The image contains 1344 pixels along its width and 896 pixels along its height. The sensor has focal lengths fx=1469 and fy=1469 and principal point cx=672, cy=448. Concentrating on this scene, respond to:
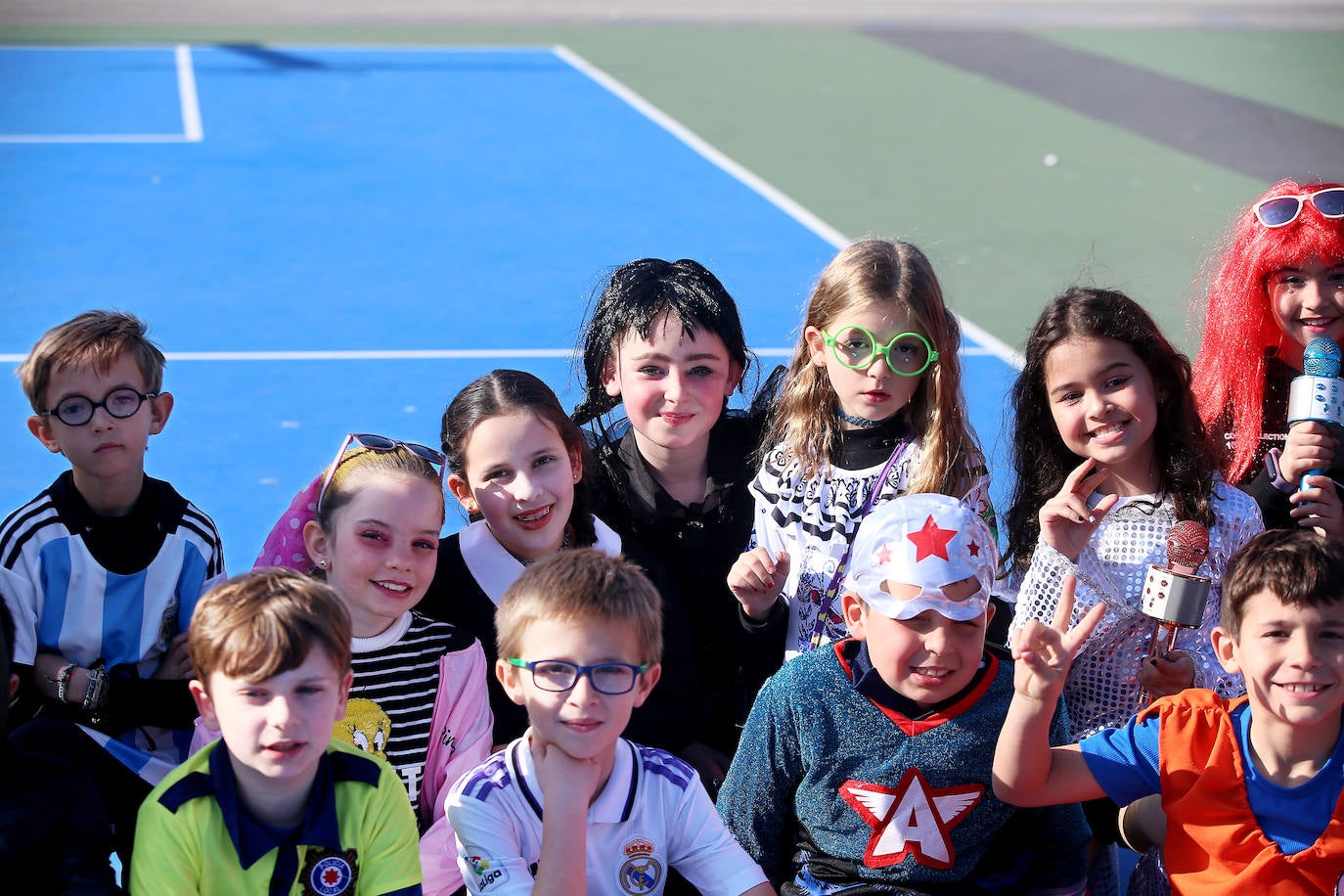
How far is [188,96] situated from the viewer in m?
13.5

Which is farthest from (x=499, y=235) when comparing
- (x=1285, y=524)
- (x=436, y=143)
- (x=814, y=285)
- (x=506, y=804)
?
(x=506, y=804)

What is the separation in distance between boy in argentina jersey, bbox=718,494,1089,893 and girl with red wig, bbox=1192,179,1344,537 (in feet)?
3.96

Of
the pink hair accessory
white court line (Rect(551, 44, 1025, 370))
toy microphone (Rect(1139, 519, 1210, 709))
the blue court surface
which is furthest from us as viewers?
white court line (Rect(551, 44, 1025, 370))

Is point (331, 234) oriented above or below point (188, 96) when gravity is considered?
below

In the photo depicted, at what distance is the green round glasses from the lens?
3744 millimetres

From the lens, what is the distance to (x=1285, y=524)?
3.85 m

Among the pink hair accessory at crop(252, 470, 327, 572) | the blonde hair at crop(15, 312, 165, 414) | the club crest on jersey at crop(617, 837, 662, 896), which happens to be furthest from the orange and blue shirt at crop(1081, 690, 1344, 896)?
the blonde hair at crop(15, 312, 165, 414)

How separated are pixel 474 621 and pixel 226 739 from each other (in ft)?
3.07

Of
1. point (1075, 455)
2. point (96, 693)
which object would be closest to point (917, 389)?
point (1075, 455)

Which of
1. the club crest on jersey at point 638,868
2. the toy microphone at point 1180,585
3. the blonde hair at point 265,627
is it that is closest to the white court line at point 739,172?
the toy microphone at point 1180,585

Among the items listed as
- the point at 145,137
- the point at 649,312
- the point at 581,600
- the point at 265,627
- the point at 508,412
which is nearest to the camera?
the point at 265,627

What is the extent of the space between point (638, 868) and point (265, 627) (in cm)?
85

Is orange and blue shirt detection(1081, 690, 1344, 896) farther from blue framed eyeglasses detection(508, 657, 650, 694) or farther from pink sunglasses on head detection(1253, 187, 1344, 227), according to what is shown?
pink sunglasses on head detection(1253, 187, 1344, 227)

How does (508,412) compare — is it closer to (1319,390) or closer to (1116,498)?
(1116,498)
